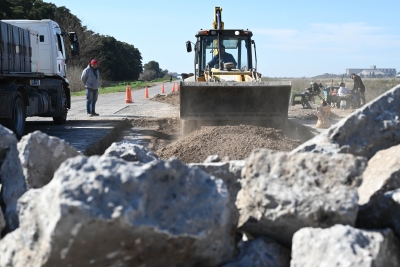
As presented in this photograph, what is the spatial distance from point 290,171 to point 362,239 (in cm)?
60

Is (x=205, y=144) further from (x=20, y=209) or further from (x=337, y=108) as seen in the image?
(x=337, y=108)

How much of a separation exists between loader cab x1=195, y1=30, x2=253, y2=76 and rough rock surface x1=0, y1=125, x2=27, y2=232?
1159 centimetres

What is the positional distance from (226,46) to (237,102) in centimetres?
304

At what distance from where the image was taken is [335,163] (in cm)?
330

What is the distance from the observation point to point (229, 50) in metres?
15.9

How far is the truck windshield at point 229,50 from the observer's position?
50.8 ft

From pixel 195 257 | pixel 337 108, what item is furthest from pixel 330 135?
pixel 337 108

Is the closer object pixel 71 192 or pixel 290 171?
pixel 71 192

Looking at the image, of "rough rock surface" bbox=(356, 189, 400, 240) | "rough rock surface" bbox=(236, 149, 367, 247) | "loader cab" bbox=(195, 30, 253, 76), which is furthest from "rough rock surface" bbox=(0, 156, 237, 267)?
"loader cab" bbox=(195, 30, 253, 76)

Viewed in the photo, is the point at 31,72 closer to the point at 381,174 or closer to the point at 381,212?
the point at 381,174

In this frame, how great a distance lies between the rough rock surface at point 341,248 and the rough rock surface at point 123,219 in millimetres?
438

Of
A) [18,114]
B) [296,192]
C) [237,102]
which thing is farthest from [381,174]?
[18,114]

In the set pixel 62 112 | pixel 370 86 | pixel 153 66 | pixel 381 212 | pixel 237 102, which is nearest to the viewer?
pixel 381 212

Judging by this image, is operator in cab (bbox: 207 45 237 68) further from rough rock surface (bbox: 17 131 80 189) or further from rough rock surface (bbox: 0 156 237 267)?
rough rock surface (bbox: 0 156 237 267)
